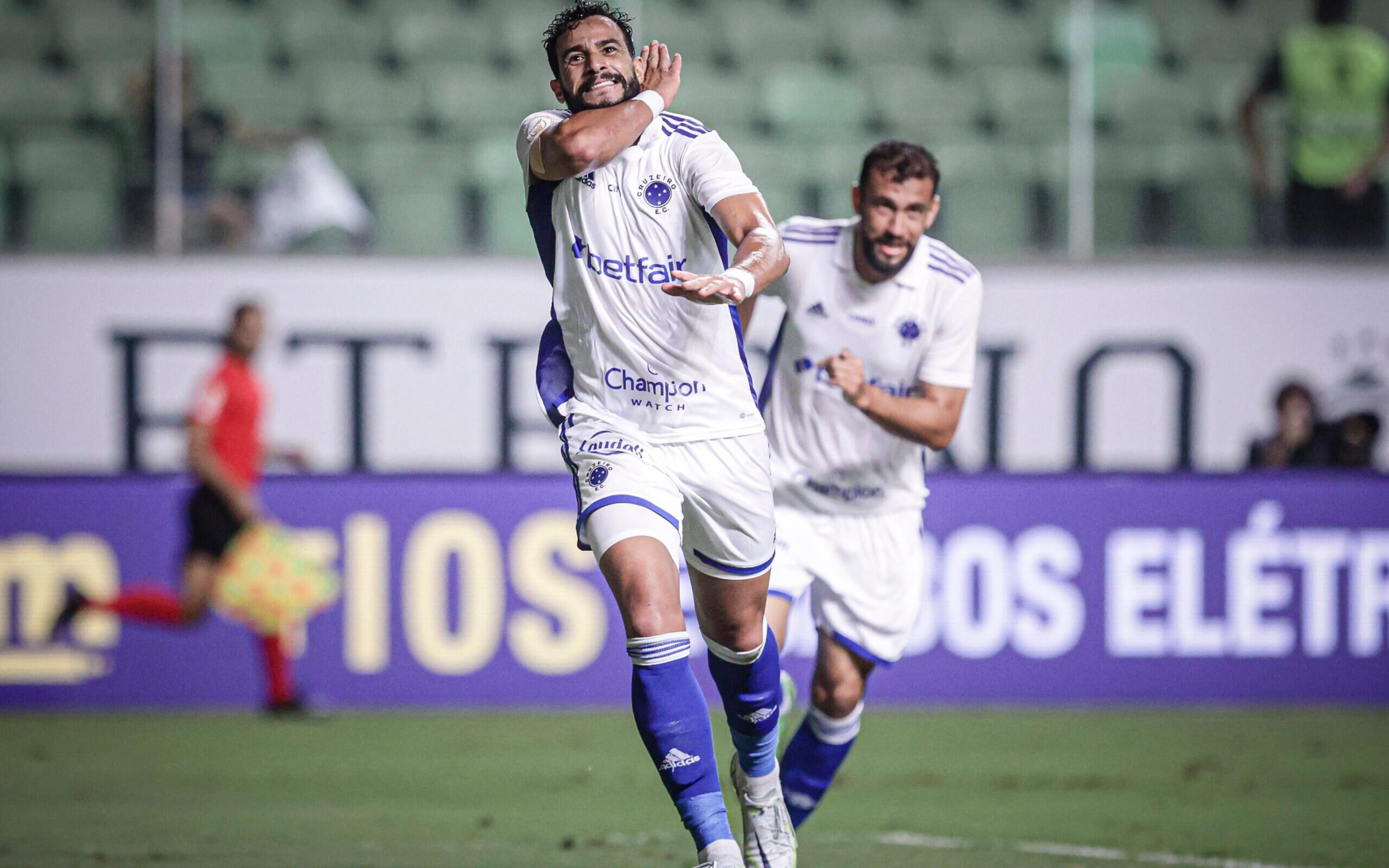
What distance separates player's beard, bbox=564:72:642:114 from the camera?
4.36 metres

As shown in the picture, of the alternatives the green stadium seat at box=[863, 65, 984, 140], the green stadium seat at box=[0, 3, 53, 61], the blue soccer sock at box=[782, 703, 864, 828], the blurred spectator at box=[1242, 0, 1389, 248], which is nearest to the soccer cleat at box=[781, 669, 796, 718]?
the blue soccer sock at box=[782, 703, 864, 828]

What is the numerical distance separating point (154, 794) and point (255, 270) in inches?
182

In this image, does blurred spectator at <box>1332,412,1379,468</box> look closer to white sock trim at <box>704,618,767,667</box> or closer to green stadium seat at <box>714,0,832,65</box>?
green stadium seat at <box>714,0,832,65</box>

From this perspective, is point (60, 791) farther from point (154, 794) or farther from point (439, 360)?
point (439, 360)

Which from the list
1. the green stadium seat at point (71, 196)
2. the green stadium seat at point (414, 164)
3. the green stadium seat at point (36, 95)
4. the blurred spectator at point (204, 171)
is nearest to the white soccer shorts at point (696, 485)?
the green stadium seat at point (414, 164)

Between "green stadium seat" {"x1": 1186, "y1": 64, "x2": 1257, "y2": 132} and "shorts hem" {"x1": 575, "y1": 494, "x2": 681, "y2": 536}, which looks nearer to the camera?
"shorts hem" {"x1": 575, "y1": 494, "x2": 681, "y2": 536}

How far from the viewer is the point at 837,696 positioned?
5164 mm

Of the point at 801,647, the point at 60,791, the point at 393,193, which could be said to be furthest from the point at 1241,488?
the point at 60,791

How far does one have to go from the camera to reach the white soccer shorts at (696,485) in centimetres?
428

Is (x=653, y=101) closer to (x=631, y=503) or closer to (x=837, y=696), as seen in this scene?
(x=631, y=503)

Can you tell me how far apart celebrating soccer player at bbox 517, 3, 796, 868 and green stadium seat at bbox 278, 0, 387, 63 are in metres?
6.88

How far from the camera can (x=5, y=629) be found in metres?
8.80

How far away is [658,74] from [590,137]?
423 millimetres

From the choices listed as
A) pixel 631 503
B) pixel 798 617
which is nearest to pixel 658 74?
pixel 631 503
